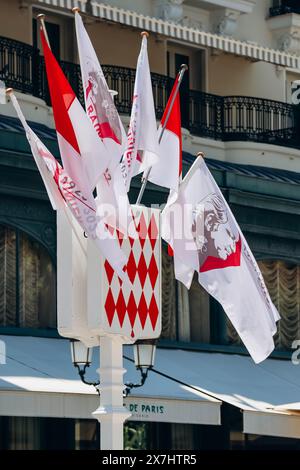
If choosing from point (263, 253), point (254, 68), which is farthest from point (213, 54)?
point (263, 253)

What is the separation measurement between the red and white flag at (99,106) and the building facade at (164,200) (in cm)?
530

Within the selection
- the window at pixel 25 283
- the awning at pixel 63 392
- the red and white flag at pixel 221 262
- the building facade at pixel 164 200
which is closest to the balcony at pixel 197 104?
the building facade at pixel 164 200

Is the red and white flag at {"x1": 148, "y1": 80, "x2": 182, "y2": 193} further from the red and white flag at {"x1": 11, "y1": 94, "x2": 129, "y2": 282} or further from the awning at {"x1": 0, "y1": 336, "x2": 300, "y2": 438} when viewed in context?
the awning at {"x1": 0, "y1": 336, "x2": 300, "y2": 438}

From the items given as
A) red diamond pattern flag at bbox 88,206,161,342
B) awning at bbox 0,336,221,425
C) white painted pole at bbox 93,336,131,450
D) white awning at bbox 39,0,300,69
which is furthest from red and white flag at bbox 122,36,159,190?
white awning at bbox 39,0,300,69

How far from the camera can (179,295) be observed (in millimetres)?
34562

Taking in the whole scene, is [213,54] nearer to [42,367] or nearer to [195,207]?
[42,367]

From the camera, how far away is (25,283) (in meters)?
31.4

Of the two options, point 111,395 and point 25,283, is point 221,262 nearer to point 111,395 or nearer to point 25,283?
point 111,395

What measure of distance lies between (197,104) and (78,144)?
15.5m

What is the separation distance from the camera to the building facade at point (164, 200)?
96.7ft

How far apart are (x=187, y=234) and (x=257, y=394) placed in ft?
26.9

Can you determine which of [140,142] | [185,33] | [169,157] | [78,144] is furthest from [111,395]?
[185,33]

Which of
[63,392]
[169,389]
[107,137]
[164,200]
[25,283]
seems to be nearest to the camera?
[107,137]
